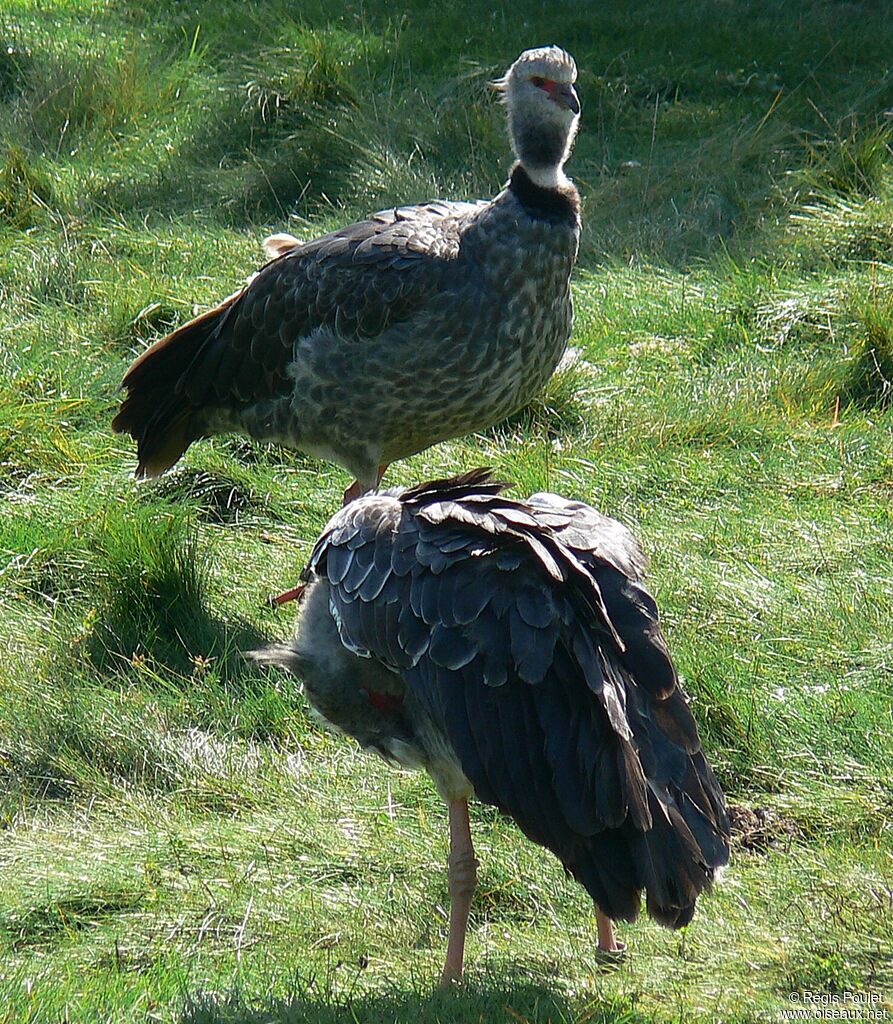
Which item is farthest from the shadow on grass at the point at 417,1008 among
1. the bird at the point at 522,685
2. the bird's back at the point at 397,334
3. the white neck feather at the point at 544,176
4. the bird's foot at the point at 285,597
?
the white neck feather at the point at 544,176

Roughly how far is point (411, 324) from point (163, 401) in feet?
3.45

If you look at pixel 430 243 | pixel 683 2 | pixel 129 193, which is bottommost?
pixel 129 193

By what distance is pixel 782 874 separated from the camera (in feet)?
10.8

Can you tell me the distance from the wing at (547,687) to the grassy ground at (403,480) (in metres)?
0.31

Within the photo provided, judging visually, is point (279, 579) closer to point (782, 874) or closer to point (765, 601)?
point (765, 601)

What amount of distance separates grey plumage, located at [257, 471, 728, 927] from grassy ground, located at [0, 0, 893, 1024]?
317 mm

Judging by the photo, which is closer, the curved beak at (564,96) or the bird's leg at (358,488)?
the curved beak at (564,96)

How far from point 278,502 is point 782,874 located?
2.53 metres

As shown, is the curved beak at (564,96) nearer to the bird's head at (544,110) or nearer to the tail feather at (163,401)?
the bird's head at (544,110)

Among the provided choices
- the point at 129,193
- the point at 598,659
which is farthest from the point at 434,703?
the point at 129,193

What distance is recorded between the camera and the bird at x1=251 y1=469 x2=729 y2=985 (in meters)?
2.80

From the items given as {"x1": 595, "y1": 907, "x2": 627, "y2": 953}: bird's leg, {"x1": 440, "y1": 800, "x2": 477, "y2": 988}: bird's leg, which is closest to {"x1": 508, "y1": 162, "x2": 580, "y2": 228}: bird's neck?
{"x1": 440, "y1": 800, "x2": 477, "y2": 988}: bird's leg

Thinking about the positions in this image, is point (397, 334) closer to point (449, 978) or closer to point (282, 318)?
point (282, 318)

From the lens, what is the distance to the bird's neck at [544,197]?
4777 mm
